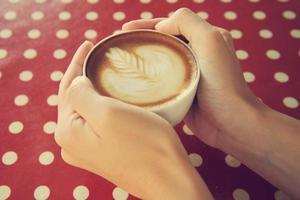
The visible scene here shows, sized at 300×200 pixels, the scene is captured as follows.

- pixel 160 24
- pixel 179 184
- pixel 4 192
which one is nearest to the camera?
pixel 179 184

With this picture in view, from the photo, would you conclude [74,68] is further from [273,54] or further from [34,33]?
[273,54]

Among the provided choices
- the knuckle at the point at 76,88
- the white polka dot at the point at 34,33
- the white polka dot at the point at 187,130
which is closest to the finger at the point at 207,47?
the white polka dot at the point at 187,130

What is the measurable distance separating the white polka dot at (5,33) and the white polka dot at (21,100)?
197mm

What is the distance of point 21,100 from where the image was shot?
0.81 m

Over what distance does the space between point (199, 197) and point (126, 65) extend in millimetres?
271

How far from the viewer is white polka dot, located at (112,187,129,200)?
69 centimetres

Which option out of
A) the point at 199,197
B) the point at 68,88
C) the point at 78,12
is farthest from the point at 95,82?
the point at 78,12

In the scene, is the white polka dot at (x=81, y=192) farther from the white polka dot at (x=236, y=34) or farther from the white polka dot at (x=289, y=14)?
the white polka dot at (x=289, y=14)

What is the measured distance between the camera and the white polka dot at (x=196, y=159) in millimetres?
739

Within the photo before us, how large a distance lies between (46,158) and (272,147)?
41 centimetres

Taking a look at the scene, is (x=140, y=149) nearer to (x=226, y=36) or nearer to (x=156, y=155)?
(x=156, y=155)

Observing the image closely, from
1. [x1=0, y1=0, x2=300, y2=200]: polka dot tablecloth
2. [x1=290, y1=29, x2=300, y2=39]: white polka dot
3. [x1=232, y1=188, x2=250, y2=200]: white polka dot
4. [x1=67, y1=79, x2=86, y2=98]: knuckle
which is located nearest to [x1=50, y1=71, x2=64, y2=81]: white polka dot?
[x1=0, y1=0, x2=300, y2=200]: polka dot tablecloth

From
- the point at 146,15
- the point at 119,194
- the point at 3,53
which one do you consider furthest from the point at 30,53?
the point at 119,194

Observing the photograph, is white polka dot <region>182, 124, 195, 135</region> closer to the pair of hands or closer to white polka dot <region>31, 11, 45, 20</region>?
the pair of hands
